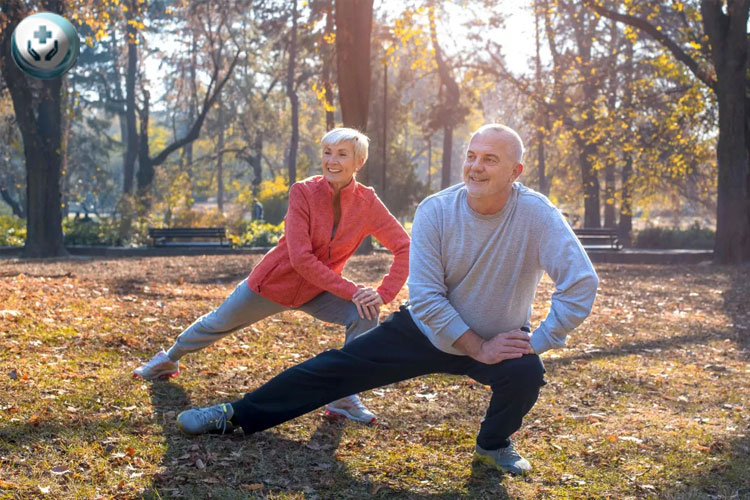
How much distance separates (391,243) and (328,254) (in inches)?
16.1

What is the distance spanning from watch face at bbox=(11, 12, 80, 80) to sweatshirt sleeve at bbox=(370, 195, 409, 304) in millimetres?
10372

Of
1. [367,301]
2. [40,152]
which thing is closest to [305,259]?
[367,301]

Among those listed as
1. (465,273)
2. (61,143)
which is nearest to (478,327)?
(465,273)

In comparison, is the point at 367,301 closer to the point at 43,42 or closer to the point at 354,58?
the point at 354,58

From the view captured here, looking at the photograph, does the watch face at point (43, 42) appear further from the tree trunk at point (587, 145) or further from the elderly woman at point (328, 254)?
the tree trunk at point (587, 145)

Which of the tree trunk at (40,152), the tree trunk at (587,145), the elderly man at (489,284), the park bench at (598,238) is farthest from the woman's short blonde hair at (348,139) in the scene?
the tree trunk at (587,145)

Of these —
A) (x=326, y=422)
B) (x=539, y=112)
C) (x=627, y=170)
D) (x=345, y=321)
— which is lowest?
(x=326, y=422)

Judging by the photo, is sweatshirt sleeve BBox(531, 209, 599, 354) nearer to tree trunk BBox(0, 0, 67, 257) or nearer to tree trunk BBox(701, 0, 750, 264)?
tree trunk BBox(701, 0, 750, 264)

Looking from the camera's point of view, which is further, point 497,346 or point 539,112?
point 539,112

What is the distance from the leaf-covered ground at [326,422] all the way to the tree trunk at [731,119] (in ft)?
27.5

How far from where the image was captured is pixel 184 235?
22078 millimetres

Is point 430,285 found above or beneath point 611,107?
beneath

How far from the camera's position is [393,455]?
15.2 feet

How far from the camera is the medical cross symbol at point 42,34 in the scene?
14539 mm
